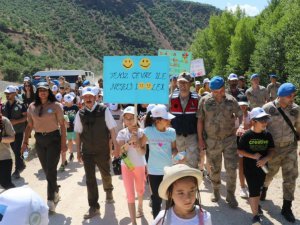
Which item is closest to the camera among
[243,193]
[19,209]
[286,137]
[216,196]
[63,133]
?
[19,209]

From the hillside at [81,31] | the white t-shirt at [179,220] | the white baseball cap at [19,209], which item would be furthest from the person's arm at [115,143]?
the hillside at [81,31]

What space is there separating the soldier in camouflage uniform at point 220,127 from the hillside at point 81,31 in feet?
178

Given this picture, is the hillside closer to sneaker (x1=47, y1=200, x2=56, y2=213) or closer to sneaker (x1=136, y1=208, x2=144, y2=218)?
sneaker (x1=47, y1=200, x2=56, y2=213)

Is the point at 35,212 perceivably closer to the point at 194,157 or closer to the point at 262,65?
the point at 194,157

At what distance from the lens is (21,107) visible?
817 cm

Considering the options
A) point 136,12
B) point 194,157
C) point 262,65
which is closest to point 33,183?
point 194,157

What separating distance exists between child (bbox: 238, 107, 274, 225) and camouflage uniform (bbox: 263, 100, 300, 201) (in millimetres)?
300

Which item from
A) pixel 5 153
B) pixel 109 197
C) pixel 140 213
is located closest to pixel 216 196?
pixel 140 213

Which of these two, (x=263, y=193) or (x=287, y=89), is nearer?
(x=287, y=89)

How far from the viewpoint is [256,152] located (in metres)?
5.27

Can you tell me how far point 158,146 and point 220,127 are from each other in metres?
1.43

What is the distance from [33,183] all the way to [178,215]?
18.2 ft

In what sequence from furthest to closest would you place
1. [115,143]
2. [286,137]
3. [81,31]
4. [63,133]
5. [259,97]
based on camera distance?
[81,31] < [259,97] < [63,133] < [115,143] < [286,137]

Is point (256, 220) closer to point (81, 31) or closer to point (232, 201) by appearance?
point (232, 201)
